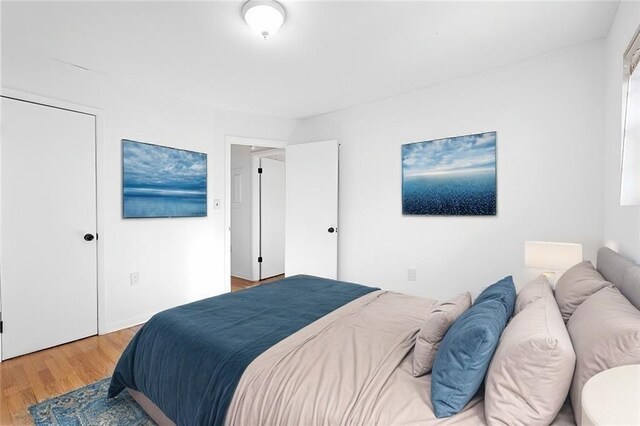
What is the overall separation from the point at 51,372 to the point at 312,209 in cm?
295

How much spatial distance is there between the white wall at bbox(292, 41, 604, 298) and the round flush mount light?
6.49ft

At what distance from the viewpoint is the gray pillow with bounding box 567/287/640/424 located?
2.88 ft

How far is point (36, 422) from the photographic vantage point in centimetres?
180

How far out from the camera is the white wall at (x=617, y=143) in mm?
1741

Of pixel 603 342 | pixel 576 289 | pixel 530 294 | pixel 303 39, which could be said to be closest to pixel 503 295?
pixel 530 294

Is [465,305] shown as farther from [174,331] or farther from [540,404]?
[174,331]

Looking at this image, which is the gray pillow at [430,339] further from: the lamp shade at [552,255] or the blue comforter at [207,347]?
the lamp shade at [552,255]

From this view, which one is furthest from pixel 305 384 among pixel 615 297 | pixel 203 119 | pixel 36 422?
pixel 203 119

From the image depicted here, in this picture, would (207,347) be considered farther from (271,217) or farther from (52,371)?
(271,217)

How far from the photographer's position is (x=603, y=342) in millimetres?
922

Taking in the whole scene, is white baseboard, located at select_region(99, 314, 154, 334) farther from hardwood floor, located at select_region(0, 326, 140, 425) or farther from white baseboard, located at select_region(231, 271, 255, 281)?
white baseboard, located at select_region(231, 271, 255, 281)

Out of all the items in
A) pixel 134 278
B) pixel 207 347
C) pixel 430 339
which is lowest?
pixel 134 278

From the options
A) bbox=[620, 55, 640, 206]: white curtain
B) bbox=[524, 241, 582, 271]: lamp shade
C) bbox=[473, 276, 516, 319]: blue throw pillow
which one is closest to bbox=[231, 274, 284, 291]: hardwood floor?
bbox=[524, 241, 582, 271]: lamp shade

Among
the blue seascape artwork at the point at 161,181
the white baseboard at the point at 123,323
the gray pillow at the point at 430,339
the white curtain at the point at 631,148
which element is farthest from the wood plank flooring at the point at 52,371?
the white curtain at the point at 631,148
